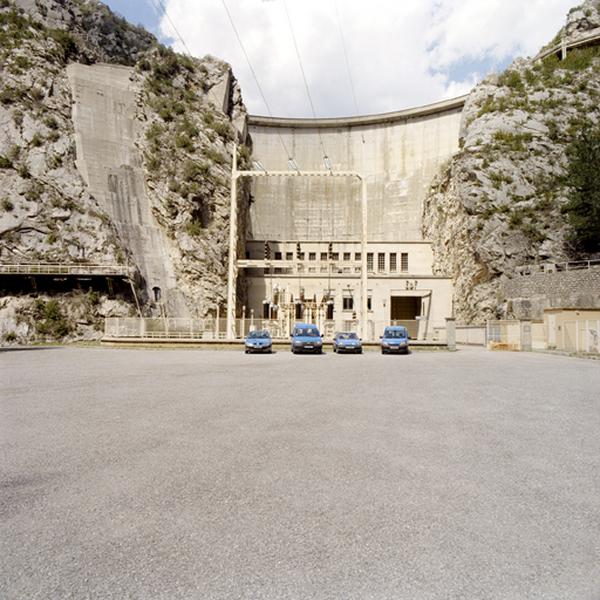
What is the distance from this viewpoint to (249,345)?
29531 mm

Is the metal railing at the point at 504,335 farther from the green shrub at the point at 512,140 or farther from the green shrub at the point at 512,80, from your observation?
the green shrub at the point at 512,80

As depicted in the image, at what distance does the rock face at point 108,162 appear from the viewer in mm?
46281

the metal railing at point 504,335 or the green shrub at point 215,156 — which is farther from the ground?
the green shrub at point 215,156

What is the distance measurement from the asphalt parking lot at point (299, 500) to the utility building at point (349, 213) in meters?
44.5

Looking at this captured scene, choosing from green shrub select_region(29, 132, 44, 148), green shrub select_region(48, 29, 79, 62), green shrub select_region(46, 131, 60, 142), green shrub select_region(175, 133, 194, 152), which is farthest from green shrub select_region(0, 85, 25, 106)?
green shrub select_region(175, 133, 194, 152)

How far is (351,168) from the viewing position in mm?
70188

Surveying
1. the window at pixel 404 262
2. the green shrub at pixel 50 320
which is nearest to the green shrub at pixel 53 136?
the green shrub at pixel 50 320

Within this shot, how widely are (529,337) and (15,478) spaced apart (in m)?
35.2

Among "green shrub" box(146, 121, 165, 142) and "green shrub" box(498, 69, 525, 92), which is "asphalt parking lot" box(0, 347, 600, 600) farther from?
"green shrub" box(498, 69, 525, 92)

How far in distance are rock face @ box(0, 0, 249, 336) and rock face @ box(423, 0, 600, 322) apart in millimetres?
25469

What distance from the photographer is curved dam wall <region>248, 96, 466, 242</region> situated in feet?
216

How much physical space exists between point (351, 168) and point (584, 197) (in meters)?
33.1

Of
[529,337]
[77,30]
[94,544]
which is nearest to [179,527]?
[94,544]

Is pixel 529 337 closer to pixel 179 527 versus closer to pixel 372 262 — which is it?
pixel 372 262
